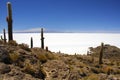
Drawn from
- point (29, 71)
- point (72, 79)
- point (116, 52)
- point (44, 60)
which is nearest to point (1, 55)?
point (29, 71)

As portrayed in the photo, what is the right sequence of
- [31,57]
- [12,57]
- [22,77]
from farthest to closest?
[31,57] → [12,57] → [22,77]

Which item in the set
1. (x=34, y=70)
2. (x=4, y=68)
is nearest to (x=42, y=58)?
(x=34, y=70)

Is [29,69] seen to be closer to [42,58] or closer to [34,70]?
[34,70]

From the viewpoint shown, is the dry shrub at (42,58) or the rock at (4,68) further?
the dry shrub at (42,58)

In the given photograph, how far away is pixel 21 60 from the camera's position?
40.7ft

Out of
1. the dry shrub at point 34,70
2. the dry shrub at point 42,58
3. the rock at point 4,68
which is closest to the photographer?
the rock at point 4,68

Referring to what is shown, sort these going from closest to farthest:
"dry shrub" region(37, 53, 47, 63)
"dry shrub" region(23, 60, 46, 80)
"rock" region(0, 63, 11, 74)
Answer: "rock" region(0, 63, 11, 74)
"dry shrub" region(23, 60, 46, 80)
"dry shrub" region(37, 53, 47, 63)

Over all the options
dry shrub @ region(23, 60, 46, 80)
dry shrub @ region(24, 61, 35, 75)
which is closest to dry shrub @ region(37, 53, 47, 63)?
dry shrub @ region(23, 60, 46, 80)

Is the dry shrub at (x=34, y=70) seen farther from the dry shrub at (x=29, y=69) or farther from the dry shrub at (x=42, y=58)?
the dry shrub at (x=42, y=58)

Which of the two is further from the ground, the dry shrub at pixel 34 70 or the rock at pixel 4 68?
the rock at pixel 4 68

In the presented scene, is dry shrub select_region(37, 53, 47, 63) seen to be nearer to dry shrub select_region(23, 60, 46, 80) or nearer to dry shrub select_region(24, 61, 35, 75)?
dry shrub select_region(23, 60, 46, 80)

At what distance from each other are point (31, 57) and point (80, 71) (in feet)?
10.2

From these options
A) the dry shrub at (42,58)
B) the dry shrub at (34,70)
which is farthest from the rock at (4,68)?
the dry shrub at (42,58)

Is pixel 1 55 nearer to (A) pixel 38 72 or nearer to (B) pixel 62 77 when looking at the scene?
(A) pixel 38 72
